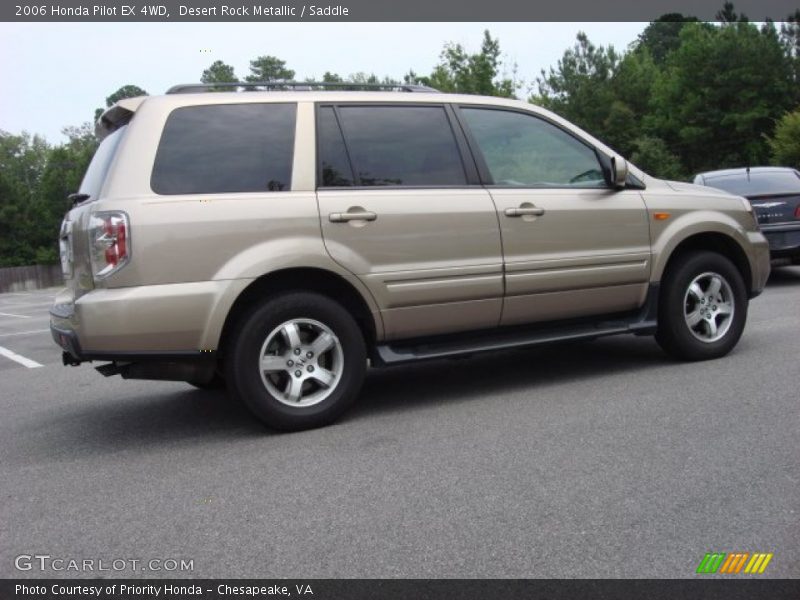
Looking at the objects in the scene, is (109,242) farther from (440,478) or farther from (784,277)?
(784,277)

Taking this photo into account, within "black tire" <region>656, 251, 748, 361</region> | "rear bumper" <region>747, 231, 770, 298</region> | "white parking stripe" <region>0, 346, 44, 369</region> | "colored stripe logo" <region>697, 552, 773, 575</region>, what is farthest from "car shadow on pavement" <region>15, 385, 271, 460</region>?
"rear bumper" <region>747, 231, 770, 298</region>

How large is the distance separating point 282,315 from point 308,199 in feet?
2.26

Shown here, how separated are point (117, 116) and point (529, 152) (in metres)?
2.66

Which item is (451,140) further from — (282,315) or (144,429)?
(144,429)

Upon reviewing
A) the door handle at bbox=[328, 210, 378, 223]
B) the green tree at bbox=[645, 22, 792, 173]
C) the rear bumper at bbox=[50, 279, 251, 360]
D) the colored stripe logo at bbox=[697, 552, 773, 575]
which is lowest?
the colored stripe logo at bbox=[697, 552, 773, 575]

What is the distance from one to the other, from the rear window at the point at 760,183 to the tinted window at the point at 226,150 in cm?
800

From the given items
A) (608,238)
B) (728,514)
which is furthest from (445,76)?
(728,514)

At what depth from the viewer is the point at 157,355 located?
4406 mm

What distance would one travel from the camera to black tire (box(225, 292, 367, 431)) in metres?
4.56

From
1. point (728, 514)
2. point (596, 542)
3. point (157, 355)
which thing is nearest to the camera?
point (596, 542)

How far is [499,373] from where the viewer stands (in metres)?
6.20

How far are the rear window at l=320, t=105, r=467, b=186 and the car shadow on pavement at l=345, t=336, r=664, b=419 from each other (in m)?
1.38
